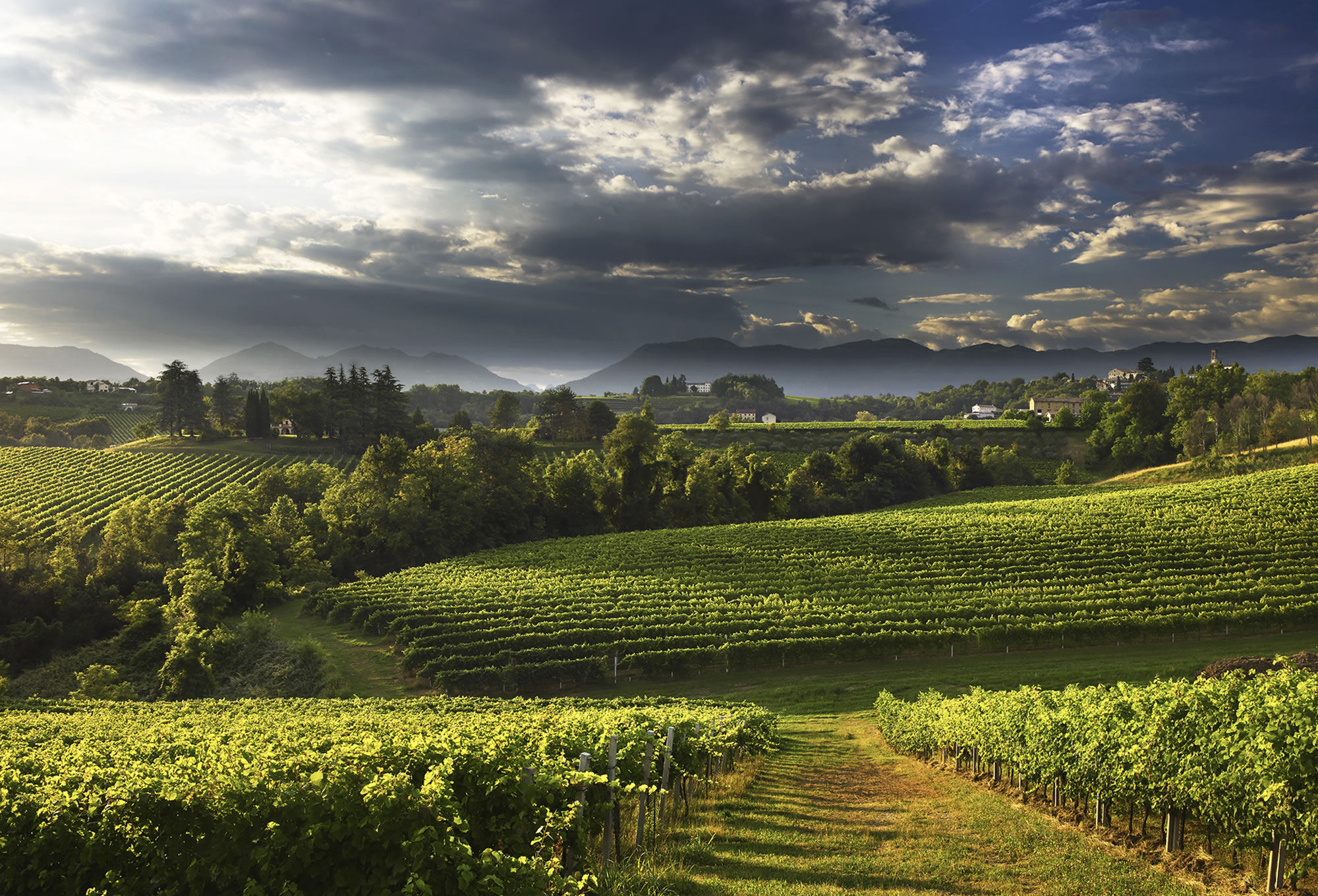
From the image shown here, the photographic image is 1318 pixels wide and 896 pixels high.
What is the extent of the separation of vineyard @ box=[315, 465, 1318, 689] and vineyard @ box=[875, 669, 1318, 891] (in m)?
20.5

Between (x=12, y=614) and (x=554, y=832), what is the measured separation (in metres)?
55.1

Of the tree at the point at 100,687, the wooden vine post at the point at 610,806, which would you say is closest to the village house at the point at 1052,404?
the tree at the point at 100,687

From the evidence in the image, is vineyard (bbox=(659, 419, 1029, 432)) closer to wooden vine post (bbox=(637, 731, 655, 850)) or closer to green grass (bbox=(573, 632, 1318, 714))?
green grass (bbox=(573, 632, 1318, 714))

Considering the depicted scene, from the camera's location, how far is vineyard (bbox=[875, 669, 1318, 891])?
721cm

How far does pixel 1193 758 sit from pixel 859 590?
104ft

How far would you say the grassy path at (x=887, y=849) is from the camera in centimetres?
754

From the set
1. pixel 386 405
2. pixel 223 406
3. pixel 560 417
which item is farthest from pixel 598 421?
pixel 223 406

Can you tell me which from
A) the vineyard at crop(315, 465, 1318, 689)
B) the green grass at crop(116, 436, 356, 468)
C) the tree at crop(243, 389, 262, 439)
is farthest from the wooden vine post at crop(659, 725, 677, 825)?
the tree at crop(243, 389, 262, 439)

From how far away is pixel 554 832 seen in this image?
6.65 metres

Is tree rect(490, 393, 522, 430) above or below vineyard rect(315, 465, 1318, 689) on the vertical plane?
above

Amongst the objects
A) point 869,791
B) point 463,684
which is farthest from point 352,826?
point 463,684

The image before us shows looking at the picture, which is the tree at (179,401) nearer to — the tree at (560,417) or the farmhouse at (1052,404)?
the tree at (560,417)

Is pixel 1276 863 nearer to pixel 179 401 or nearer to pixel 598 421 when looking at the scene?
pixel 598 421

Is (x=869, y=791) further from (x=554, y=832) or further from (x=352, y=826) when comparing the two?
(x=352, y=826)
